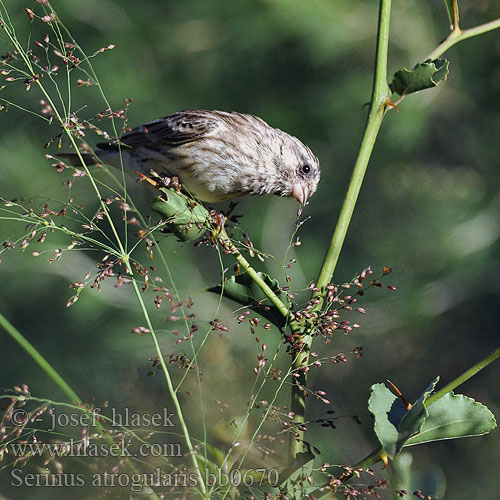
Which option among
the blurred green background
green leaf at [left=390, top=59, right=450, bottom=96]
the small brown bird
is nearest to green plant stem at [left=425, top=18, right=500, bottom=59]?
green leaf at [left=390, top=59, right=450, bottom=96]

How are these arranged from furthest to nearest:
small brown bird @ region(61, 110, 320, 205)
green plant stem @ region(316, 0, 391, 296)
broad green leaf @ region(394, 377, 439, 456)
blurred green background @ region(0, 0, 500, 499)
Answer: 1. blurred green background @ region(0, 0, 500, 499)
2. small brown bird @ region(61, 110, 320, 205)
3. green plant stem @ region(316, 0, 391, 296)
4. broad green leaf @ region(394, 377, 439, 456)

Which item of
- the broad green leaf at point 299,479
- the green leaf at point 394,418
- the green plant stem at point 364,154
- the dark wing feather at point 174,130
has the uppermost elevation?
the dark wing feather at point 174,130

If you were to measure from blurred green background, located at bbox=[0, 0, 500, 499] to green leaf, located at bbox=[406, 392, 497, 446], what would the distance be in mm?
3280

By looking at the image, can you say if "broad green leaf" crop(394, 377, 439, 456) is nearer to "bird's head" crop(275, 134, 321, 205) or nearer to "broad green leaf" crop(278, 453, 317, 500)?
"broad green leaf" crop(278, 453, 317, 500)

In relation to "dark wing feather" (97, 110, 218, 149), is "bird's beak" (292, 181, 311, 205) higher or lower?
lower

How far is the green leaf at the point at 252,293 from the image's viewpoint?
0.96 m

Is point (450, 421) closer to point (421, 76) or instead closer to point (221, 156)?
point (421, 76)

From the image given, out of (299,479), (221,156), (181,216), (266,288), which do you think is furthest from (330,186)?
(299,479)

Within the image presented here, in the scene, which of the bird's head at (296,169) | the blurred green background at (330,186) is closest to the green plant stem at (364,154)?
the bird's head at (296,169)

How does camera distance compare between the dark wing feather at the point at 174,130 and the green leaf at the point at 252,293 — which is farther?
the dark wing feather at the point at 174,130

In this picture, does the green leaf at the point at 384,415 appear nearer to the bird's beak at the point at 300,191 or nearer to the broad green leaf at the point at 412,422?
the broad green leaf at the point at 412,422

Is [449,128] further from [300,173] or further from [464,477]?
[300,173]

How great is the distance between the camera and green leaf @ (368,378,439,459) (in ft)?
2.63

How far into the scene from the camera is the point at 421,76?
0.97 metres
